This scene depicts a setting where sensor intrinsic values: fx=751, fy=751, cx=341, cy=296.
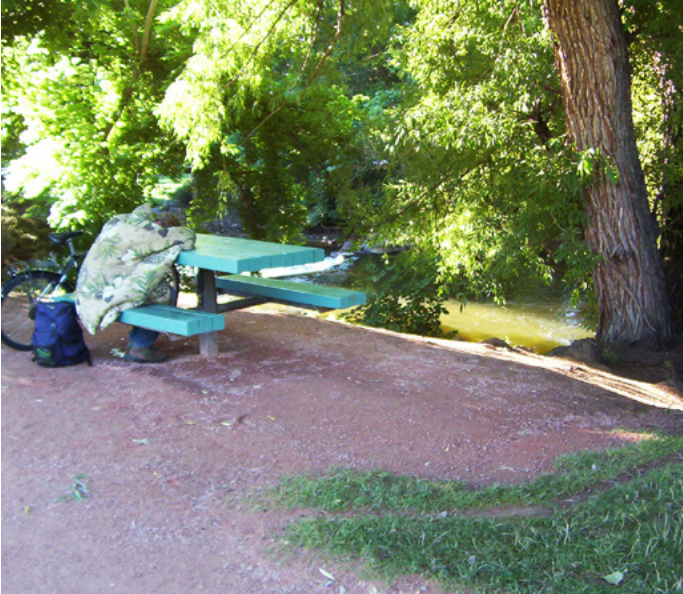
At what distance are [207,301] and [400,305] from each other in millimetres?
4651

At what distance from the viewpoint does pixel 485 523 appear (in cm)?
350

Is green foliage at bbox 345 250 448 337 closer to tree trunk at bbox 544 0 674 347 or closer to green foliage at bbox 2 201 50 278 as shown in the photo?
tree trunk at bbox 544 0 674 347

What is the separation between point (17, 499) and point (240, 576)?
54.5 inches

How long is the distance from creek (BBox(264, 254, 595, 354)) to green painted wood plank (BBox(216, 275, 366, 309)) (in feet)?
12.2

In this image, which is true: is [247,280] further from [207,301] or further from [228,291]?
[207,301]

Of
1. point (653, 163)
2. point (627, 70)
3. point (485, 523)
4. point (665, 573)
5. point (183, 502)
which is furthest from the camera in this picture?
point (653, 163)

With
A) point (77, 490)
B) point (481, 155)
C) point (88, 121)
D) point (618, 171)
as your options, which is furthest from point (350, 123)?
point (77, 490)

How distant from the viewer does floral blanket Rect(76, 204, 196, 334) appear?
5742 mm

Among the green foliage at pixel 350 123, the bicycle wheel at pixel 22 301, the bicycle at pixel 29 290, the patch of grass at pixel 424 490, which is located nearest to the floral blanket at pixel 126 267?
the bicycle at pixel 29 290

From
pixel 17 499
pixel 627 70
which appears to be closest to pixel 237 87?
pixel 627 70

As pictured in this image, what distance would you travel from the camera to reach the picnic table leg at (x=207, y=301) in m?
6.06

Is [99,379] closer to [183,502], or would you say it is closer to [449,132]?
[183,502]

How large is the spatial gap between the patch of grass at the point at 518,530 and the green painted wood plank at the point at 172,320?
1671mm

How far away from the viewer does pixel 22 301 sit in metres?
6.89
